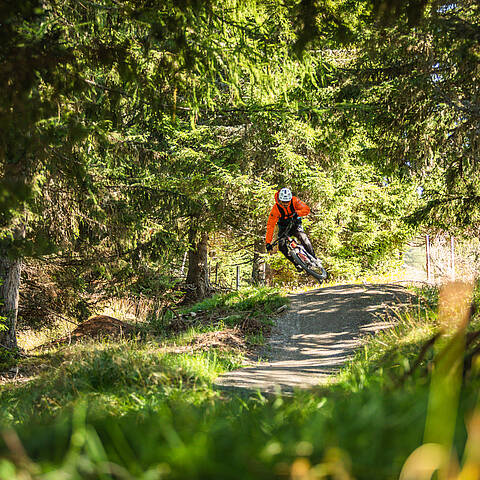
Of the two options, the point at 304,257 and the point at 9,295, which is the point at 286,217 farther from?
the point at 9,295

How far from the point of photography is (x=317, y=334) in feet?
26.9

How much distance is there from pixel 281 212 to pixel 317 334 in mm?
2925

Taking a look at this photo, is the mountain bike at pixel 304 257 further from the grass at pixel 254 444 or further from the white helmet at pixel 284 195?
the grass at pixel 254 444

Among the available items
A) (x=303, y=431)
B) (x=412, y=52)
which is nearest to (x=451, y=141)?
(x=412, y=52)

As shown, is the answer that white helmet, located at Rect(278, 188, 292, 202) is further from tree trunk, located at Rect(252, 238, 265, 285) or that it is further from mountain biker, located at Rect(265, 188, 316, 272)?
tree trunk, located at Rect(252, 238, 265, 285)

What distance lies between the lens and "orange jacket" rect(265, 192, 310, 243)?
31.1 ft

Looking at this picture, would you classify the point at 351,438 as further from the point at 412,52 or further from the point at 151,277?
the point at 151,277

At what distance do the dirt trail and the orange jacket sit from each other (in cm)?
201

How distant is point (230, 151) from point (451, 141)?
7.14 metres

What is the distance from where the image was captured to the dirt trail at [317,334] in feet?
14.9

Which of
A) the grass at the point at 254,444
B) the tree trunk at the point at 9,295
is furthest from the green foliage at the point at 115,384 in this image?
the tree trunk at the point at 9,295

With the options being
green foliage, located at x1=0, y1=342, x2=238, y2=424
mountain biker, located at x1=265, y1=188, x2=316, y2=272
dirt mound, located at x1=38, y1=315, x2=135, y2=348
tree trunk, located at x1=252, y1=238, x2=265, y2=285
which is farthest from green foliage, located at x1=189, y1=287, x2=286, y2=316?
green foliage, located at x1=0, y1=342, x2=238, y2=424

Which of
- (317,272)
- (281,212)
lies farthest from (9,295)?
(317,272)

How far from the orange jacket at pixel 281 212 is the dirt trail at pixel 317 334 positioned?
201cm
